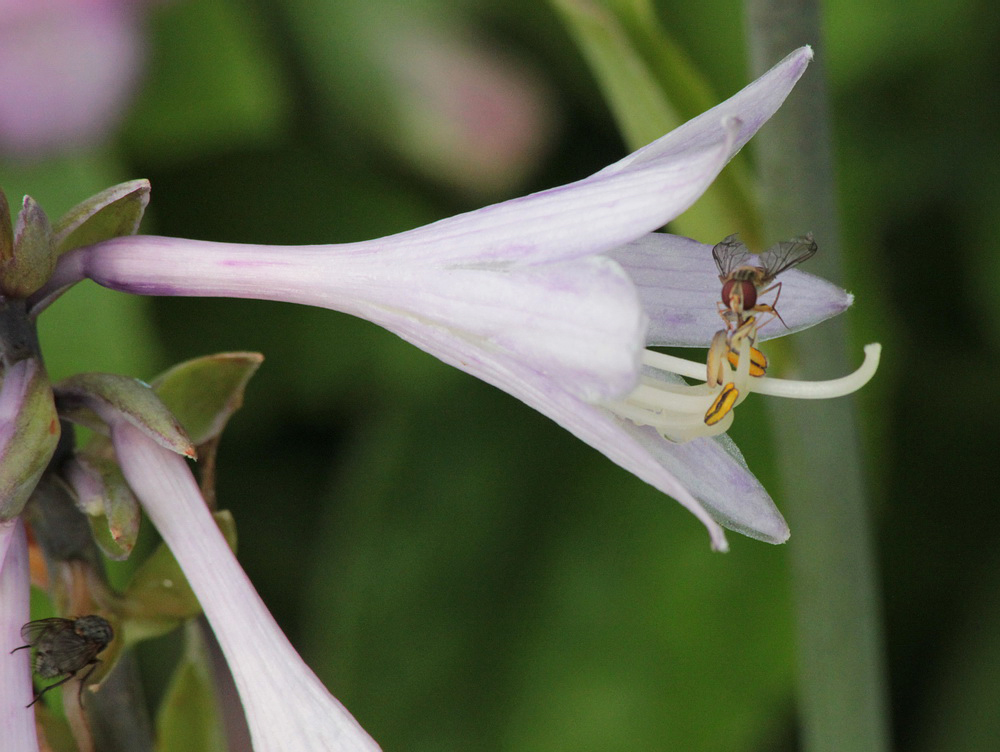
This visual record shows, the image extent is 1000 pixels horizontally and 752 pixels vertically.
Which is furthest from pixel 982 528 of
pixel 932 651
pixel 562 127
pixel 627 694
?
pixel 562 127

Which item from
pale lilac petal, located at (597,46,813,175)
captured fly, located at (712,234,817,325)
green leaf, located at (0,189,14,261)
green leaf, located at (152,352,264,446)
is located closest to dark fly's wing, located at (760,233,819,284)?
captured fly, located at (712,234,817,325)

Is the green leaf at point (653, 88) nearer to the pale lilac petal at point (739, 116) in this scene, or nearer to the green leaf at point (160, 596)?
the pale lilac petal at point (739, 116)

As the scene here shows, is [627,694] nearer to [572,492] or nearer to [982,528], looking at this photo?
[572,492]

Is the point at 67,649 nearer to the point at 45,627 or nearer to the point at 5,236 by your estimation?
the point at 45,627

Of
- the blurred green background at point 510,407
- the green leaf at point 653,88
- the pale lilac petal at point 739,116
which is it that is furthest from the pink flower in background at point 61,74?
the pale lilac petal at point 739,116

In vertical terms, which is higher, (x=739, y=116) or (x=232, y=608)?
(x=739, y=116)

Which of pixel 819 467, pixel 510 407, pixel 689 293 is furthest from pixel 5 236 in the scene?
pixel 510 407
